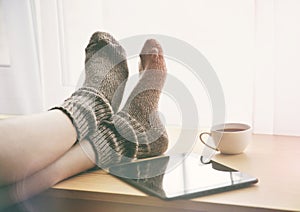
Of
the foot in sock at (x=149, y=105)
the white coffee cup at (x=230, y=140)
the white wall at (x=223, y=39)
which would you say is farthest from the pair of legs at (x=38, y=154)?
the white wall at (x=223, y=39)

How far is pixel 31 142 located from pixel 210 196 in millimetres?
315

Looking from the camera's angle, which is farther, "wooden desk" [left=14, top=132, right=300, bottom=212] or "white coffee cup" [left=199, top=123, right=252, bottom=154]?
"white coffee cup" [left=199, top=123, right=252, bottom=154]

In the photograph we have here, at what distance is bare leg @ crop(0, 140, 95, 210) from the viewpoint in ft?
2.60

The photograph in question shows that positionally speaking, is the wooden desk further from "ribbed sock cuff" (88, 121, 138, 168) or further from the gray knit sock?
the gray knit sock

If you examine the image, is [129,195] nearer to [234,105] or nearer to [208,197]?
[208,197]

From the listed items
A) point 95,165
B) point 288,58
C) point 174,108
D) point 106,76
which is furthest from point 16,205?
point 288,58

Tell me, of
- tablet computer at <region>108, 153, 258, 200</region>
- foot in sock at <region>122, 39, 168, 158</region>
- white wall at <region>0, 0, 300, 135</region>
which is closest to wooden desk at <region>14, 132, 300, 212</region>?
tablet computer at <region>108, 153, 258, 200</region>

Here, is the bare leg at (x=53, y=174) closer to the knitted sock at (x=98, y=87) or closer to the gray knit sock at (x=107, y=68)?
the knitted sock at (x=98, y=87)

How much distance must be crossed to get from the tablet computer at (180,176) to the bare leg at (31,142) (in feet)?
0.39

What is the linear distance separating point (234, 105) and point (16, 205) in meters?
0.63

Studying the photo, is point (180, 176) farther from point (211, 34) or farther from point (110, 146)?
point (211, 34)

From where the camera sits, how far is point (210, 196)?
0.76 m

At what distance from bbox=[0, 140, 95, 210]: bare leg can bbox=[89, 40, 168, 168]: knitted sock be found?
0.02 meters

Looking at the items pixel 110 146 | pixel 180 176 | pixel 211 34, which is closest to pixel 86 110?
pixel 110 146
